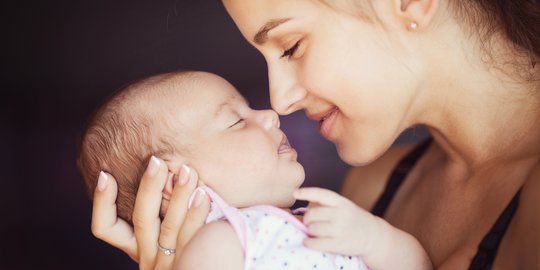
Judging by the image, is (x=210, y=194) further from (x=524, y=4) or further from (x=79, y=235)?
(x=79, y=235)

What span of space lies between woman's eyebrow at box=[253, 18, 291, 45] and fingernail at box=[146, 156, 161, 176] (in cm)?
34

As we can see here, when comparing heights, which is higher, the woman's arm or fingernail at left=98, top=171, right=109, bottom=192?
fingernail at left=98, top=171, right=109, bottom=192

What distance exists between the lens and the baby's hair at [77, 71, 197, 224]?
60.4 inches

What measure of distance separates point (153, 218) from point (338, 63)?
0.54 metres

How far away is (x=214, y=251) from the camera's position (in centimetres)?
136

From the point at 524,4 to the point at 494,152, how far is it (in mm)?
352

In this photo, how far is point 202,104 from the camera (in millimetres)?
1569

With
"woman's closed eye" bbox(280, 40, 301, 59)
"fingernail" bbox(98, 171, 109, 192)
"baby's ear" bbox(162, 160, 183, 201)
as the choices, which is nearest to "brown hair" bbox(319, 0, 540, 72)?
"woman's closed eye" bbox(280, 40, 301, 59)

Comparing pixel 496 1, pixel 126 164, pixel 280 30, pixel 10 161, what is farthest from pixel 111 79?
pixel 496 1

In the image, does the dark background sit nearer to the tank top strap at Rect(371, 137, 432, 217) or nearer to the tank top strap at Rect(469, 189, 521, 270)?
the tank top strap at Rect(371, 137, 432, 217)

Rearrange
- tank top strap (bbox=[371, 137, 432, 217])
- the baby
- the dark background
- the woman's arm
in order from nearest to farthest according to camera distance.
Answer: the woman's arm < the baby < tank top strap (bbox=[371, 137, 432, 217]) < the dark background

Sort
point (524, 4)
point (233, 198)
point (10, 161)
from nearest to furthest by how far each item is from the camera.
Result: point (524, 4) < point (233, 198) < point (10, 161)

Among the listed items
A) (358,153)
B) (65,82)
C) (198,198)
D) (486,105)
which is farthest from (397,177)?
(65,82)

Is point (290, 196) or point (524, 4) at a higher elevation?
point (524, 4)
